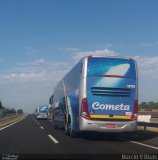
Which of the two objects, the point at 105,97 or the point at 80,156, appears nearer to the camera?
the point at 80,156

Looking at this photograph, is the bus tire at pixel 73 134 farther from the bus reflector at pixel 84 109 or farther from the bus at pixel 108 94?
the bus reflector at pixel 84 109

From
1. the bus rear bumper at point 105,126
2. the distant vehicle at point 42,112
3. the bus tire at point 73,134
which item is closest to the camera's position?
the bus rear bumper at point 105,126

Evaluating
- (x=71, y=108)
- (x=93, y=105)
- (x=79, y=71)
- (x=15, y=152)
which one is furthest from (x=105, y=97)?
(x=15, y=152)

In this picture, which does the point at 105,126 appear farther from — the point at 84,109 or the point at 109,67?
the point at 109,67

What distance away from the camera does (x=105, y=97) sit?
63.2 ft

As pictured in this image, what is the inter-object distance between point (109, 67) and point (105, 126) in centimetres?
272

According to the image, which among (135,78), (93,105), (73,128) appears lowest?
(73,128)

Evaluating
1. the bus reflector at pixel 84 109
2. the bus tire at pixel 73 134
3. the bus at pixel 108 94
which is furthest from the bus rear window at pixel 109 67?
the bus tire at pixel 73 134

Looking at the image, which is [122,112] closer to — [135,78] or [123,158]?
Result: [135,78]

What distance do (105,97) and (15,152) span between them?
20.0 feet

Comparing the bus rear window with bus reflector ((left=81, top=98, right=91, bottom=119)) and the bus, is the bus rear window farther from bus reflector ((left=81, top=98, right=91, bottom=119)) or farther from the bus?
bus reflector ((left=81, top=98, right=91, bottom=119))

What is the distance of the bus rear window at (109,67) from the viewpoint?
19.3m

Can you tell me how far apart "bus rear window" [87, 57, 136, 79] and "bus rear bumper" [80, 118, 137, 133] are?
2164mm

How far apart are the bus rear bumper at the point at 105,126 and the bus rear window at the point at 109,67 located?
7.10 feet
